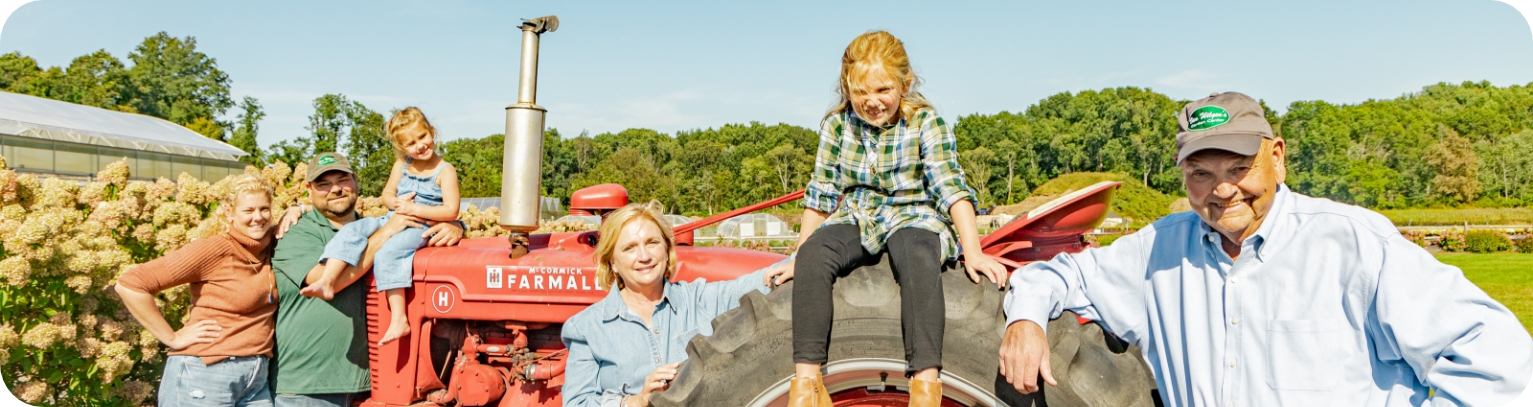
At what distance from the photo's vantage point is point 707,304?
2.66 metres

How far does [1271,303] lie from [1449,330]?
→ 298 mm

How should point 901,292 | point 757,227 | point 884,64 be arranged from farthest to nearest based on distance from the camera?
point 757,227 → point 884,64 → point 901,292

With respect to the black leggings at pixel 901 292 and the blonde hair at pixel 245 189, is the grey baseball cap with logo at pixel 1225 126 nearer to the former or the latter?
the black leggings at pixel 901 292

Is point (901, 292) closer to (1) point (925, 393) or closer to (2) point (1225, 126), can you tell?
(1) point (925, 393)

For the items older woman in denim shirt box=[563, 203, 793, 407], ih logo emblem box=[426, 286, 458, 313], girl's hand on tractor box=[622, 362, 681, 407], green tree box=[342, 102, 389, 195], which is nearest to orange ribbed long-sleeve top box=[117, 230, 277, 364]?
ih logo emblem box=[426, 286, 458, 313]

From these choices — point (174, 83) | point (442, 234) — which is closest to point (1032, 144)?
point (174, 83)

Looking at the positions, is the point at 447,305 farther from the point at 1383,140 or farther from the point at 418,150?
the point at 1383,140

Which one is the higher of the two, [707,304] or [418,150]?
[418,150]

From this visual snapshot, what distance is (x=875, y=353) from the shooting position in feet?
7.43

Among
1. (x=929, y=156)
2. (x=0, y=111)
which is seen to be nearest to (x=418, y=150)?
(x=929, y=156)

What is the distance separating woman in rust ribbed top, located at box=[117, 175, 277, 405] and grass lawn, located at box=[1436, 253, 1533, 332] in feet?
27.6

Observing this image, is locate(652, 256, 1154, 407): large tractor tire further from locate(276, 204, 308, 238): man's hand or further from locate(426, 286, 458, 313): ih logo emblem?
locate(276, 204, 308, 238): man's hand

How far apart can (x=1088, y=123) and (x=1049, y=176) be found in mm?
7332

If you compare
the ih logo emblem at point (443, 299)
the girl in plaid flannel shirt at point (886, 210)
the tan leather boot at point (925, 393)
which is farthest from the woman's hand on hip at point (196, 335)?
the tan leather boot at point (925, 393)
